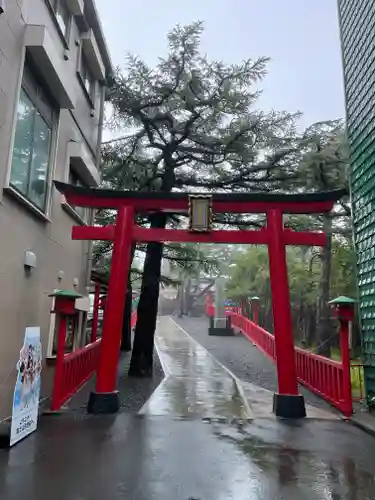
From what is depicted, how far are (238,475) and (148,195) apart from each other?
5.77m

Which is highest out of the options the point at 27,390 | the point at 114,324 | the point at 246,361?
the point at 114,324

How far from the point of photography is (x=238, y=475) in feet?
15.9

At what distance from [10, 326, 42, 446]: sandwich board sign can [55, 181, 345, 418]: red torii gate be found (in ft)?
5.66

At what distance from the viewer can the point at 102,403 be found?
791 cm

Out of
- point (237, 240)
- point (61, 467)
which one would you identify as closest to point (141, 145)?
point (237, 240)

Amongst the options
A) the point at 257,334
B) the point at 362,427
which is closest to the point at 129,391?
the point at 362,427

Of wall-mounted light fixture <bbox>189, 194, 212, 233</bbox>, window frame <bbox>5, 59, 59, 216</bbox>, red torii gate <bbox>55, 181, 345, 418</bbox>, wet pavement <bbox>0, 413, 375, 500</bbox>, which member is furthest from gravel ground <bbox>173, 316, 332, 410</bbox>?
window frame <bbox>5, 59, 59, 216</bbox>

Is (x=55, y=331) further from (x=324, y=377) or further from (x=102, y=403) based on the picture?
(x=324, y=377)

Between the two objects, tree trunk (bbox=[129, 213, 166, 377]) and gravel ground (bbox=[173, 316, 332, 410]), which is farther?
tree trunk (bbox=[129, 213, 166, 377])

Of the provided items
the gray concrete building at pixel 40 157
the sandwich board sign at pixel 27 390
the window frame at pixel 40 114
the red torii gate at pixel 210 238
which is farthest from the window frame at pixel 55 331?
the window frame at pixel 40 114

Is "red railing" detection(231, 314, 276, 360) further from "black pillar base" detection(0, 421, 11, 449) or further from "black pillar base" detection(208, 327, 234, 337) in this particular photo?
"black pillar base" detection(0, 421, 11, 449)

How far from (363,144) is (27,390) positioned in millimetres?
7946

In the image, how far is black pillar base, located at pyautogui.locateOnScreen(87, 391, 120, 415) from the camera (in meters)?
7.84

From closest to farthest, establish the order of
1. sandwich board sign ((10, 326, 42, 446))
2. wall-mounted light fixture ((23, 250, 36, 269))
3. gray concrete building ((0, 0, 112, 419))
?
sandwich board sign ((10, 326, 42, 446)) < gray concrete building ((0, 0, 112, 419)) < wall-mounted light fixture ((23, 250, 36, 269))
